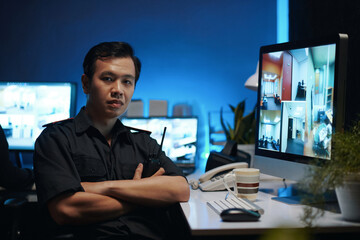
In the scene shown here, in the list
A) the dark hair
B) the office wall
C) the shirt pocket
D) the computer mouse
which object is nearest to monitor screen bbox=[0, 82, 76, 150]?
the office wall

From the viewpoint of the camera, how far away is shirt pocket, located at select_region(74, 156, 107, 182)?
148 cm

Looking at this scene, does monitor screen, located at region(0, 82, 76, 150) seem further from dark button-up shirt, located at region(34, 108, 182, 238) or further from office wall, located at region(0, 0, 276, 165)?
dark button-up shirt, located at region(34, 108, 182, 238)

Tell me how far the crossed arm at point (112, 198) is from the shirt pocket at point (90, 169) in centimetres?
7

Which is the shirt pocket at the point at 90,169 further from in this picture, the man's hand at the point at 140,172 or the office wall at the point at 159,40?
the office wall at the point at 159,40

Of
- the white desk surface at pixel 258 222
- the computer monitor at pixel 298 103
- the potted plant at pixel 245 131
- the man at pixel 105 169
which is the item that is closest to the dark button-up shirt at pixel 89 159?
the man at pixel 105 169

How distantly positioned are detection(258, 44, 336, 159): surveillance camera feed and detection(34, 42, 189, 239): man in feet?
1.50

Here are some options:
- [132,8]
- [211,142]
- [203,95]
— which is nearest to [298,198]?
[211,142]

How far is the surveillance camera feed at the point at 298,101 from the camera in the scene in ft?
4.28

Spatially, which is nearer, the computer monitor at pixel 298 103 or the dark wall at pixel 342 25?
the computer monitor at pixel 298 103

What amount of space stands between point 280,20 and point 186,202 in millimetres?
2108

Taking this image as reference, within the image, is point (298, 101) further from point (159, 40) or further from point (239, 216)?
point (159, 40)

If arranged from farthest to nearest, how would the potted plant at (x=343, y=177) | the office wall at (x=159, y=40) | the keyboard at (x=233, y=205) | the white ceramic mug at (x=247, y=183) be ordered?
the office wall at (x=159, y=40) < the white ceramic mug at (x=247, y=183) < the keyboard at (x=233, y=205) < the potted plant at (x=343, y=177)

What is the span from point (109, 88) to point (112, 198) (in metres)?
0.48

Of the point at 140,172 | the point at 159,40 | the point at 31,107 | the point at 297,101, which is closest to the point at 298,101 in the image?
the point at 297,101
